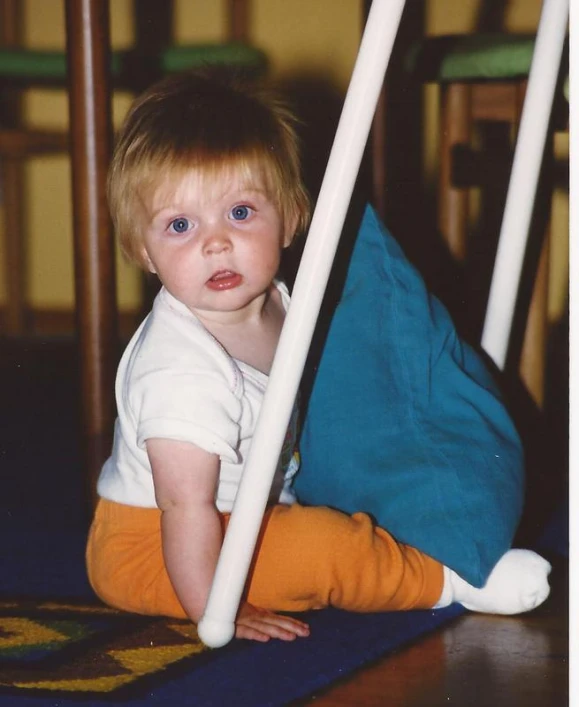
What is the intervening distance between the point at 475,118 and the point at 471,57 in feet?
0.39

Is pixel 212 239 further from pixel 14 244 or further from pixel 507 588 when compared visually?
pixel 14 244

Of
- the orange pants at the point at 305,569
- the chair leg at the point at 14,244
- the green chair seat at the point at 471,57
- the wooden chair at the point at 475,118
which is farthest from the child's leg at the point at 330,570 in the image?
the chair leg at the point at 14,244

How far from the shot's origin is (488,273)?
2.22m

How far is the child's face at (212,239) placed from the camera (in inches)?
34.8

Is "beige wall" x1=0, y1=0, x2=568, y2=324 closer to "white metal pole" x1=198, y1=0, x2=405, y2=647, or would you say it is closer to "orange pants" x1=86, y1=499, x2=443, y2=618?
"orange pants" x1=86, y1=499, x2=443, y2=618

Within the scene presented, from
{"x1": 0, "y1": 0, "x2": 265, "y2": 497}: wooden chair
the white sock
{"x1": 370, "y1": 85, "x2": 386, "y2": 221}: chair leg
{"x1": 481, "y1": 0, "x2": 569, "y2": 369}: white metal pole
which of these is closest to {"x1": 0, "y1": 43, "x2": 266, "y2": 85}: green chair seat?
{"x1": 370, "y1": 85, "x2": 386, "y2": 221}: chair leg

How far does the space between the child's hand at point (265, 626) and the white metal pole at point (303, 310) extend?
3 centimetres

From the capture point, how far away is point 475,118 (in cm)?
140

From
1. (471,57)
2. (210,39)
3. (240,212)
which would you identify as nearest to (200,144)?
(240,212)

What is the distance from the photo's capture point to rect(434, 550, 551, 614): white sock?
873 millimetres

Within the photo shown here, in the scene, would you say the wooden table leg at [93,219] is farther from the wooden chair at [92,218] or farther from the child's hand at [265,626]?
the child's hand at [265,626]

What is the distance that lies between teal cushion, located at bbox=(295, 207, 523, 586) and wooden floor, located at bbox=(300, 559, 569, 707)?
0.19 ft

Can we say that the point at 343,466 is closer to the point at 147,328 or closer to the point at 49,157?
the point at 147,328
